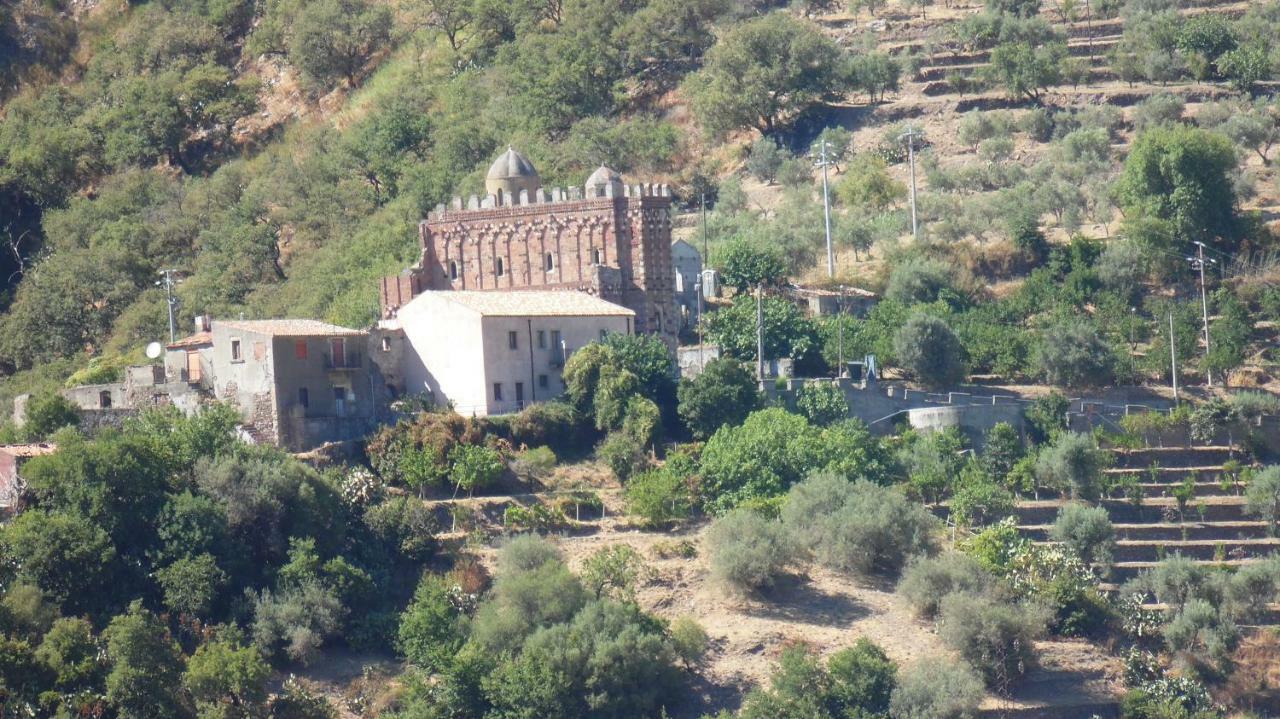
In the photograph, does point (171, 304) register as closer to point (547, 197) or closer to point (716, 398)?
point (547, 197)

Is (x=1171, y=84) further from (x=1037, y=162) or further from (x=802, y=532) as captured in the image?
(x=802, y=532)

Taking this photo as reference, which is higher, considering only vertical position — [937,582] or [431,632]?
[937,582]

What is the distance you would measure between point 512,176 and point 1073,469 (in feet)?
68.3

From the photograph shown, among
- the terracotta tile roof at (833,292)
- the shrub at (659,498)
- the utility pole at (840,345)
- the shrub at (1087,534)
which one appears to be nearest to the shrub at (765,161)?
the terracotta tile roof at (833,292)

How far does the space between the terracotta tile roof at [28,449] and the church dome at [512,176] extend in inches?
805

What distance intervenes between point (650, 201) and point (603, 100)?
25607 mm

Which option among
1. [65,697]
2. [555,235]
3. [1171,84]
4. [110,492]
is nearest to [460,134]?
[555,235]

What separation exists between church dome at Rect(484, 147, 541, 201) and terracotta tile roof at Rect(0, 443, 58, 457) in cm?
2045

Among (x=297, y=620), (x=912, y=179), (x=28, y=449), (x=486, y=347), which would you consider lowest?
(x=297, y=620)

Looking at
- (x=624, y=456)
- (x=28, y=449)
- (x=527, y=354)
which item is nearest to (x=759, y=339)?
(x=527, y=354)

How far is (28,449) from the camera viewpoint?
184ft

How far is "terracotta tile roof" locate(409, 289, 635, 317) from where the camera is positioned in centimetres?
6400

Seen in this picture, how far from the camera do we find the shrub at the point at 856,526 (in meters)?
56.7

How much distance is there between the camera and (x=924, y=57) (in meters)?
97.8
